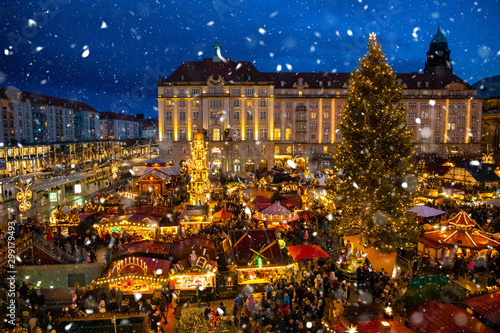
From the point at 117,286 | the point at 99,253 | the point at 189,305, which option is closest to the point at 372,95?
the point at 189,305

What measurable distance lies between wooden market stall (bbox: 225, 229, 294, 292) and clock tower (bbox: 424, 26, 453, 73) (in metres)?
61.0

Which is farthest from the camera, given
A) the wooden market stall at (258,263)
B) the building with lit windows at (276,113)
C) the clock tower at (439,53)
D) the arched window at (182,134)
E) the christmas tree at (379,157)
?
the clock tower at (439,53)

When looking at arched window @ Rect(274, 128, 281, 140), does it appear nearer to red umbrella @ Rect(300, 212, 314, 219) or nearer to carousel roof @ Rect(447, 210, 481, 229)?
red umbrella @ Rect(300, 212, 314, 219)

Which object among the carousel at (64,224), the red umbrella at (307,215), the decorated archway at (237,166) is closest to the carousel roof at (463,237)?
the red umbrella at (307,215)

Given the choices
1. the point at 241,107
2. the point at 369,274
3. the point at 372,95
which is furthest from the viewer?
the point at 241,107

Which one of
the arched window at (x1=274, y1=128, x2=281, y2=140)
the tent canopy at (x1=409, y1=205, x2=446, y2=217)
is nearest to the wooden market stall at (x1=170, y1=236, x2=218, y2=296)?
the tent canopy at (x1=409, y1=205, x2=446, y2=217)

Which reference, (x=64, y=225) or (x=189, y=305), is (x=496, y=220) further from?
(x=64, y=225)

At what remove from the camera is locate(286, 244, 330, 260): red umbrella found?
13.2 m

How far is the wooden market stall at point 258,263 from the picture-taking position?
12.7 meters

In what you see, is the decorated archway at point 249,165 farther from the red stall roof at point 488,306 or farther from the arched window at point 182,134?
the red stall roof at point 488,306

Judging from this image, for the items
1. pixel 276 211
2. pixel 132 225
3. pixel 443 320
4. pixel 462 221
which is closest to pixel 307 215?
pixel 276 211

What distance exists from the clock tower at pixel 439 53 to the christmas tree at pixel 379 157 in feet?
185

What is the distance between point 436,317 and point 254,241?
7241 millimetres

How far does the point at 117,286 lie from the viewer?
11.7 meters
